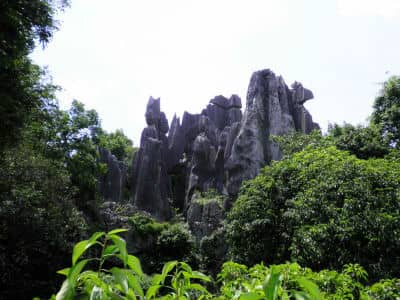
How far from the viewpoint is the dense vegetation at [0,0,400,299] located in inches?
156

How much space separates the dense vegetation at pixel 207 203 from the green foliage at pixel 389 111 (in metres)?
0.06

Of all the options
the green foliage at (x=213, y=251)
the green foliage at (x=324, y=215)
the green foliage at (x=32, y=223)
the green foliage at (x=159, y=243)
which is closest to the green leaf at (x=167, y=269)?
the green foliage at (x=324, y=215)

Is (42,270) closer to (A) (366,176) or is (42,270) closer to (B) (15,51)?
(B) (15,51)

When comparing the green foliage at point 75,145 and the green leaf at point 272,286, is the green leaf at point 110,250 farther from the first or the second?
the green foliage at point 75,145

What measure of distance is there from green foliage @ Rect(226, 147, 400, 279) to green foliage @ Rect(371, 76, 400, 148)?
8.84 metres

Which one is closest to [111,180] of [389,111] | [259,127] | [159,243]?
[159,243]

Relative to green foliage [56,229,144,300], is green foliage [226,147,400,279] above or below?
above

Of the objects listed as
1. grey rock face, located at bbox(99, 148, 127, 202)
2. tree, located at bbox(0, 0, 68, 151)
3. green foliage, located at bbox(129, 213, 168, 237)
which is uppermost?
grey rock face, located at bbox(99, 148, 127, 202)

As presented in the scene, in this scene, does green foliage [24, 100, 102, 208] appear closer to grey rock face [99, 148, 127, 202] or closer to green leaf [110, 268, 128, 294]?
grey rock face [99, 148, 127, 202]

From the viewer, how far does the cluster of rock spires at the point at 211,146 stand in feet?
76.5

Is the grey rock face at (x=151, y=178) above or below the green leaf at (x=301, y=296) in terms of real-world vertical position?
above

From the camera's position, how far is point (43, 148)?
679 inches

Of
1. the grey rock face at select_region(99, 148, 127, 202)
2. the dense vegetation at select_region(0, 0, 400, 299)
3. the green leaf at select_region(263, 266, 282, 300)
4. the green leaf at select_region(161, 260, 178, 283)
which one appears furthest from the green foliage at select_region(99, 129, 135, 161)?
the green leaf at select_region(263, 266, 282, 300)

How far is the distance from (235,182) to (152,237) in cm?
585
